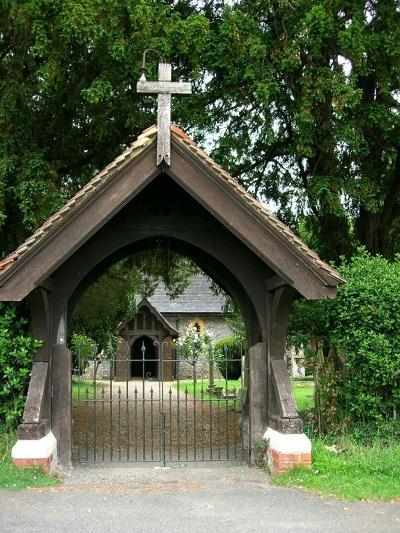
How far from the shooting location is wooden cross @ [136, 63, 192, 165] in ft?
24.0

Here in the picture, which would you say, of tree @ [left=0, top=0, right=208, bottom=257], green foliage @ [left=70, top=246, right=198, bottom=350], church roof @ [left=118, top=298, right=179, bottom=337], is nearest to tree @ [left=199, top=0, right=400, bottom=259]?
tree @ [left=0, top=0, right=208, bottom=257]

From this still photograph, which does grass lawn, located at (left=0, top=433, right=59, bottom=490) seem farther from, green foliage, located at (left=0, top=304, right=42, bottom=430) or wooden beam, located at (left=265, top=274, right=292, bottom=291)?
wooden beam, located at (left=265, top=274, right=292, bottom=291)

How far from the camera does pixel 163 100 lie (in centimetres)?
745

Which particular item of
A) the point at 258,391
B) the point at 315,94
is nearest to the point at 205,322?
the point at 315,94

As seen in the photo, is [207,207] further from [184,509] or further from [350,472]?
[350,472]

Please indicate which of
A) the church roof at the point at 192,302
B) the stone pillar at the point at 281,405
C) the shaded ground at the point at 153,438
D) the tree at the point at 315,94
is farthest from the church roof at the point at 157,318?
the stone pillar at the point at 281,405

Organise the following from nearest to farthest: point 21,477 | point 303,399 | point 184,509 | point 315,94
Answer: point 184,509 → point 21,477 → point 315,94 → point 303,399

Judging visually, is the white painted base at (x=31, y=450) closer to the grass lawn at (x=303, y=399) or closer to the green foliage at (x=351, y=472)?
the green foliage at (x=351, y=472)

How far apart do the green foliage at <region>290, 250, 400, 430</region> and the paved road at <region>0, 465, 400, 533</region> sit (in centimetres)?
193

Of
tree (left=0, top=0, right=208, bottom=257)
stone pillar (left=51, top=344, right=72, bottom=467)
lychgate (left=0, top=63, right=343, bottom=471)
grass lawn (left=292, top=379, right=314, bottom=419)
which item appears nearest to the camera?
lychgate (left=0, top=63, right=343, bottom=471)

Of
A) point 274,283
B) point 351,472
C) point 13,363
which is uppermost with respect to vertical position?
point 274,283

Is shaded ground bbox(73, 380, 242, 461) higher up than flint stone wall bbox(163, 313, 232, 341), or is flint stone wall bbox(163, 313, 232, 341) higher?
flint stone wall bbox(163, 313, 232, 341)

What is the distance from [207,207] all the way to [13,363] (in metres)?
3.21

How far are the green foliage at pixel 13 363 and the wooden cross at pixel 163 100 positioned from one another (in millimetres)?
2822
